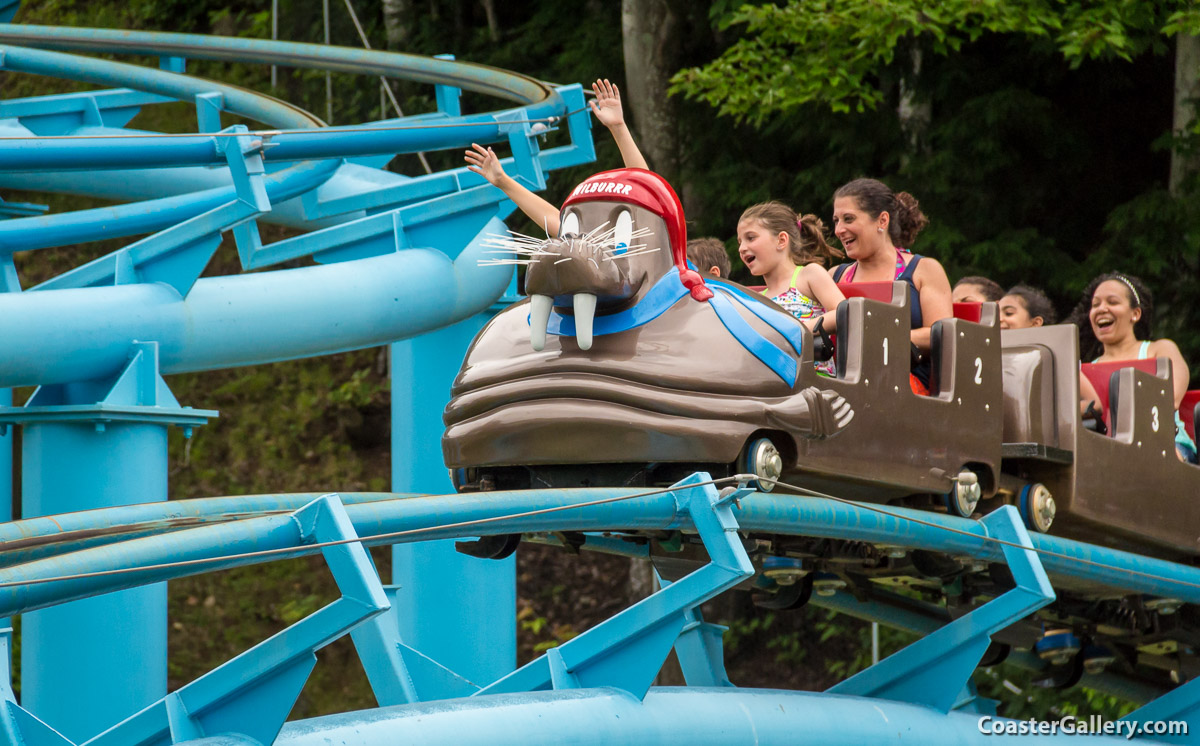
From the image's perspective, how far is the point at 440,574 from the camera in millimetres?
7039

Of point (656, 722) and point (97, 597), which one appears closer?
point (656, 722)

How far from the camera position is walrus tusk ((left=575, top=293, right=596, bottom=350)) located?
3922 mm

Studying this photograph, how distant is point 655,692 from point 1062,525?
2.03 metres

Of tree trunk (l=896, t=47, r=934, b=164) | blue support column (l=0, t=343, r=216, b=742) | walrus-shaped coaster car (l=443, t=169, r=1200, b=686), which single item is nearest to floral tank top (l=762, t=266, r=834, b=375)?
walrus-shaped coaster car (l=443, t=169, r=1200, b=686)

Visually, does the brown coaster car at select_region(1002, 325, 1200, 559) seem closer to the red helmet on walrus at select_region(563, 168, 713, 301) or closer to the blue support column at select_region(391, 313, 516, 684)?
the red helmet on walrus at select_region(563, 168, 713, 301)

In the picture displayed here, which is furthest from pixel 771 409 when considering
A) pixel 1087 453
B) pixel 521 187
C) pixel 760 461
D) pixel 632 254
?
pixel 1087 453

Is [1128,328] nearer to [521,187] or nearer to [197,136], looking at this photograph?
[521,187]

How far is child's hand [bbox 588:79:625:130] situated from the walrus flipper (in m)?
1.23

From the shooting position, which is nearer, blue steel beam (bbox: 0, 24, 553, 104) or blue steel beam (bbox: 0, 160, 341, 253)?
blue steel beam (bbox: 0, 160, 341, 253)

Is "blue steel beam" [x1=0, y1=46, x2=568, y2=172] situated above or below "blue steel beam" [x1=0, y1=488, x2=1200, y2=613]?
above

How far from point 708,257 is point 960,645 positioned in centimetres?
159

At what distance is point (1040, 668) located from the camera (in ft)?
20.6

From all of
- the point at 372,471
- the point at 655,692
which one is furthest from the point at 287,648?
the point at 372,471

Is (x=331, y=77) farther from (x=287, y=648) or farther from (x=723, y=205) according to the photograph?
(x=287, y=648)
